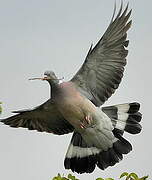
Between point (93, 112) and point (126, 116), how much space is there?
88 cm

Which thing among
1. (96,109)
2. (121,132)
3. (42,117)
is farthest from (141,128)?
(42,117)

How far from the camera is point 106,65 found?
816 cm

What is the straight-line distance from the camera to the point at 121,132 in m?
8.55

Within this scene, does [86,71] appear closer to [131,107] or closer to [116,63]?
[116,63]

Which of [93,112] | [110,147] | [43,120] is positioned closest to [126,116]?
[110,147]

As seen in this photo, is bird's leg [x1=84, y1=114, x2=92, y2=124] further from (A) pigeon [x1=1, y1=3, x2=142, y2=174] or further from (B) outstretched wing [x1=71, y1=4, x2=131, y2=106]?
(B) outstretched wing [x1=71, y1=4, x2=131, y2=106]

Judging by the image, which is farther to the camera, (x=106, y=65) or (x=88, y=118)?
(x=106, y=65)

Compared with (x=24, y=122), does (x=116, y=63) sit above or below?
above

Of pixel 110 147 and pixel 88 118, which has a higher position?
pixel 88 118

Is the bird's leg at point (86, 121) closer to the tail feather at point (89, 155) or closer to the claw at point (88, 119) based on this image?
the claw at point (88, 119)

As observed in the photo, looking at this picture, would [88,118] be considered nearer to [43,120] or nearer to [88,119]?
[88,119]

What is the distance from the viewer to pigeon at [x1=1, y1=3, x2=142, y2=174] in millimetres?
7852

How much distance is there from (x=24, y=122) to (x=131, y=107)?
6.13ft

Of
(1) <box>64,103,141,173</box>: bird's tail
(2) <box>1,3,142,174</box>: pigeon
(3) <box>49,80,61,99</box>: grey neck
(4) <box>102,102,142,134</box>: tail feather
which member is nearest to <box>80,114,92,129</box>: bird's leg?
(2) <box>1,3,142,174</box>: pigeon
